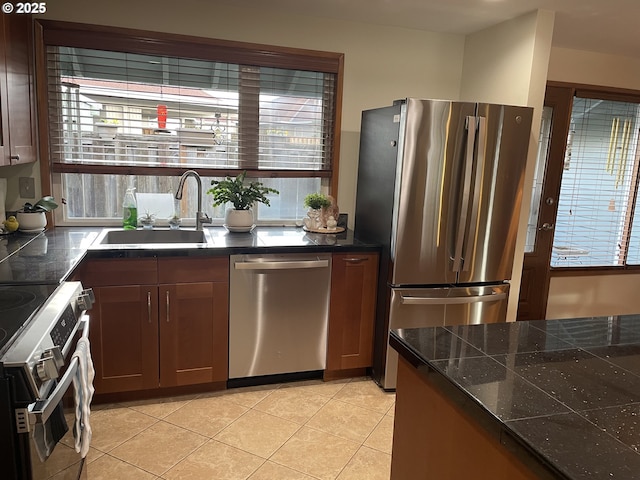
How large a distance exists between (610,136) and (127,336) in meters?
4.15

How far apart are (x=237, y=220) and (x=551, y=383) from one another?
2.29m

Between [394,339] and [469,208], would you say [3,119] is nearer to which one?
[394,339]

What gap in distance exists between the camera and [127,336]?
270cm

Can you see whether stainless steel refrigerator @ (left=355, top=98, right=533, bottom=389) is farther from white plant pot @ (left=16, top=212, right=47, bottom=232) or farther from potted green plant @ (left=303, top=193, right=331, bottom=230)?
white plant pot @ (left=16, top=212, right=47, bottom=232)

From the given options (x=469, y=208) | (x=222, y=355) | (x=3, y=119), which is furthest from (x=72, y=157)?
(x=469, y=208)

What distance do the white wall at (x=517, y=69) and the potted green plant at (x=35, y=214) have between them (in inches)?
113

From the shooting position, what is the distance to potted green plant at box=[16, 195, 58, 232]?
2820mm

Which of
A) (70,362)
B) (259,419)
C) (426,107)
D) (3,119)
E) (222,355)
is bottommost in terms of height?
(259,419)

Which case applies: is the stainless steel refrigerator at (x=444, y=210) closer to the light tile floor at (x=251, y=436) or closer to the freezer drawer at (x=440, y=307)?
the freezer drawer at (x=440, y=307)

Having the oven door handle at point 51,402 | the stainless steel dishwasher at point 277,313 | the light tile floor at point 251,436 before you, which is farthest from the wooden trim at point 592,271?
the oven door handle at point 51,402

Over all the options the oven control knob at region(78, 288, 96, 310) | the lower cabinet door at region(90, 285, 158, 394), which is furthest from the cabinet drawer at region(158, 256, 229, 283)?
the oven control knob at region(78, 288, 96, 310)

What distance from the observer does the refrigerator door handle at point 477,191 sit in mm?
2783

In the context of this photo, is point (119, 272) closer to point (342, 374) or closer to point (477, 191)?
point (342, 374)

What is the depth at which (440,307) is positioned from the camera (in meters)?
3.00
